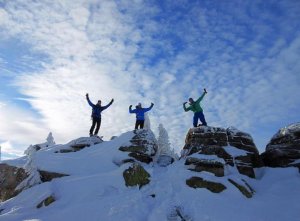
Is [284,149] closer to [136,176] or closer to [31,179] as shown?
[136,176]

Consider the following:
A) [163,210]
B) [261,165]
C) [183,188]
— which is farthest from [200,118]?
[163,210]

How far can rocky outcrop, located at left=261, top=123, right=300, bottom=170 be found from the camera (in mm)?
19469

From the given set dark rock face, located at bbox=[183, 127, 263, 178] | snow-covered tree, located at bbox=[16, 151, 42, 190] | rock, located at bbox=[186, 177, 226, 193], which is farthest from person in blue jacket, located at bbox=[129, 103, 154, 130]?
rock, located at bbox=[186, 177, 226, 193]

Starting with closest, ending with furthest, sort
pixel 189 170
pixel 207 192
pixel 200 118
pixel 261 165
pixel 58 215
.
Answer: pixel 58 215
pixel 207 192
pixel 189 170
pixel 261 165
pixel 200 118

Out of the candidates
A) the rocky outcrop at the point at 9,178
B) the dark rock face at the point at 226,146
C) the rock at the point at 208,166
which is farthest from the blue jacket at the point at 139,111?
the rocky outcrop at the point at 9,178

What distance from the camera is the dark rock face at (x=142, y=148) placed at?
20.4 meters

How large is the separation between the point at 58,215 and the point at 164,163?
9.21 metres

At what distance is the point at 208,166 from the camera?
17984 mm

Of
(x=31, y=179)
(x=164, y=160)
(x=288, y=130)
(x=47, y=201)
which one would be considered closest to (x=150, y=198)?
(x=47, y=201)

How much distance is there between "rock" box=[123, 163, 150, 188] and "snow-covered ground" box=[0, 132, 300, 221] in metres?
0.31

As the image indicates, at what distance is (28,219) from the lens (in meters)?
12.9

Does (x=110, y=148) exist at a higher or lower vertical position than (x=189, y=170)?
higher

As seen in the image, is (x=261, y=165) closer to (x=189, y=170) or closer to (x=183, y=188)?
(x=189, y=170)

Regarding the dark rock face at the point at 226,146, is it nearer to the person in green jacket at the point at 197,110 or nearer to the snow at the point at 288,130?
the person in green jacket at the point at 197,110
